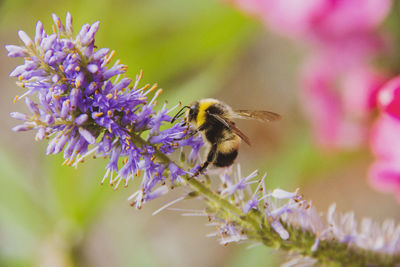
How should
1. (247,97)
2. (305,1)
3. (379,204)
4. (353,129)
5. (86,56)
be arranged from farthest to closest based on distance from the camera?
(247,97)
(379,204)
(353,129)
(305,1)
(86,56)

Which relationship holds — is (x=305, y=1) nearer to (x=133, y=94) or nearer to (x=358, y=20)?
(x=358, y=20)

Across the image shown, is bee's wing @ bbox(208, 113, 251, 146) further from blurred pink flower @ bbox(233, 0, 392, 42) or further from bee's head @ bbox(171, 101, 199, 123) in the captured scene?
blurred pink flower @ bbox(233, 0, 392, 42)

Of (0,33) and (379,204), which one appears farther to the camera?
(0,33)

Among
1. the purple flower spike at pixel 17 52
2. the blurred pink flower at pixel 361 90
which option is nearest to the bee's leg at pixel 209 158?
the purple flower spike at pixel 17 52

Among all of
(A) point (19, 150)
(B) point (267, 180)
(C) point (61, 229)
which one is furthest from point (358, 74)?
(A) point (19, 150)

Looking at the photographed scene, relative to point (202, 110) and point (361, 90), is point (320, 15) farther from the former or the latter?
point (202, 110)

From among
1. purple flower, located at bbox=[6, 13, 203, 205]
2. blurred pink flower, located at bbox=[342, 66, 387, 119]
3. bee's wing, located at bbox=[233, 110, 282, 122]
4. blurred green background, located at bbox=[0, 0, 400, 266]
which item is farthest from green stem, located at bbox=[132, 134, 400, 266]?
blurred green background, located at bbox=[0, 0, 400, 266]

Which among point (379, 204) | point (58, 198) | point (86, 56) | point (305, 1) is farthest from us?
point (379, 204)

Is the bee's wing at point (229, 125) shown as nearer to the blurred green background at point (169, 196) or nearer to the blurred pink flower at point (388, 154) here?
the blurred pink flower at point (388, 154)
